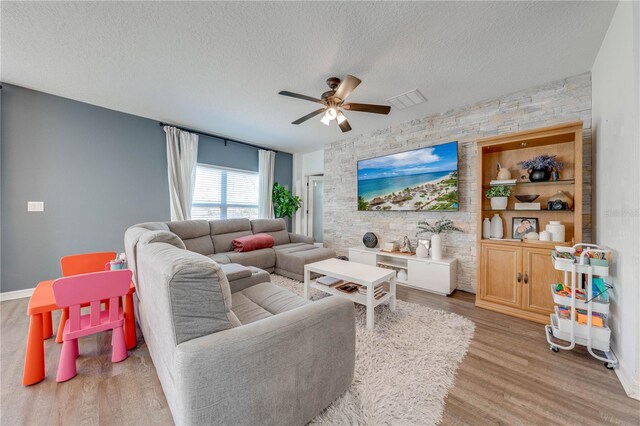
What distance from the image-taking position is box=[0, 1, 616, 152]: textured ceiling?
5.59 ft

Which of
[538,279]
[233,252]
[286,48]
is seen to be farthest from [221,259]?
[538,279]

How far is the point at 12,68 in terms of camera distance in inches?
95.6

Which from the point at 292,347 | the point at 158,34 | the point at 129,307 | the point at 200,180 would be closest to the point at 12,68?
the point at 158,34

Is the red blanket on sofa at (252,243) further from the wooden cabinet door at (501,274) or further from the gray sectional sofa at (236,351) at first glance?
the wooden cabinet door at (501,274)

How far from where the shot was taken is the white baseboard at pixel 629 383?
4.70 ft

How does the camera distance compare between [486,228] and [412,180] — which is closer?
[486,228]

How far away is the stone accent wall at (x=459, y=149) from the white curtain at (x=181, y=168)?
2.65 m

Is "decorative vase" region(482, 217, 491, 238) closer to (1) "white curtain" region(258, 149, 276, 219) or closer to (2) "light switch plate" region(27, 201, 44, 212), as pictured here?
(1) "white curtain" region(258, 149, 276, 219)

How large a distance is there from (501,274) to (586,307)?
80 centimetres

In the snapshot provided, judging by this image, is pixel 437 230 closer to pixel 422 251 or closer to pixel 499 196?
pixel 422 251

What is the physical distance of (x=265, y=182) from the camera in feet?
17.6

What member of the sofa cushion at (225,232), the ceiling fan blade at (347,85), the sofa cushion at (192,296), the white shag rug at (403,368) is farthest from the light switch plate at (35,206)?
the white shag rug at (403,368)

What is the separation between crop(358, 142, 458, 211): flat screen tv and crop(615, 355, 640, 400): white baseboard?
2.05 m

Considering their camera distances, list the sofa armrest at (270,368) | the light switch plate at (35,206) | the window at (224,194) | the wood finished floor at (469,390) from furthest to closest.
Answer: the window at (224,194), the light switch plate at (35,206), the wood finished floor at (469,390), the sofa armrest at (270,368)
